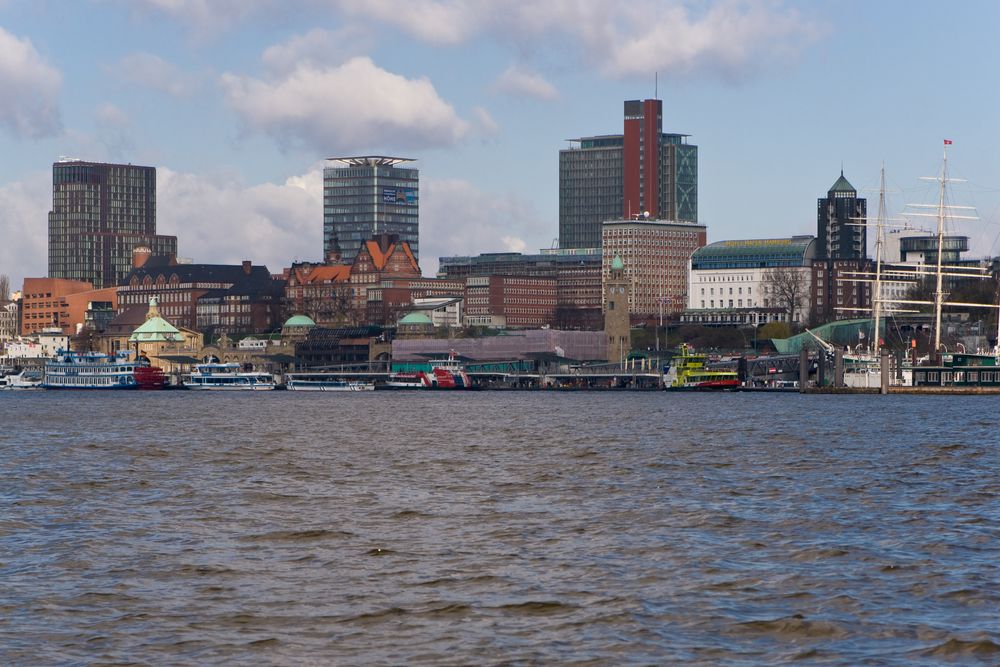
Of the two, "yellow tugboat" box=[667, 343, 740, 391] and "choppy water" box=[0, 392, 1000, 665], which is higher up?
"yellow tugboat" box=[667, 343, 740, 391]

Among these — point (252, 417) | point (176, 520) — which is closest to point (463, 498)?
point (176, 520)

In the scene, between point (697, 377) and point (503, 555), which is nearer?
point (503, 555)

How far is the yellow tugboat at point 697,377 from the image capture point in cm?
17788

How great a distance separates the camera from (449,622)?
27141 millimetres

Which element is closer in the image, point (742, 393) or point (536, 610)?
point (536, 610)

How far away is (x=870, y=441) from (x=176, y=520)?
132 ft

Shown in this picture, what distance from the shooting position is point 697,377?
600 feet

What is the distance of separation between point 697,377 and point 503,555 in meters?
150

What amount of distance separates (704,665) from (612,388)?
17498cm

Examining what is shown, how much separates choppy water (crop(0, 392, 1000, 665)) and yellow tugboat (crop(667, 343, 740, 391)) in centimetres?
10872

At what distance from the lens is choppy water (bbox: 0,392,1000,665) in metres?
25.7

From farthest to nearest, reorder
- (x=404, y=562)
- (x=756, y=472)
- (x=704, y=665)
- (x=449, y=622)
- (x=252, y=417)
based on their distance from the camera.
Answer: (x=252, y=417), (x=756, y=472), (x=404, y=562), (x=449, y=622), (x=704, y=665)

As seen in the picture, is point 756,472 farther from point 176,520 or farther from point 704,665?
point 704,665

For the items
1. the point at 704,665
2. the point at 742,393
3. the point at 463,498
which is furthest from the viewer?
the point at 742,393
